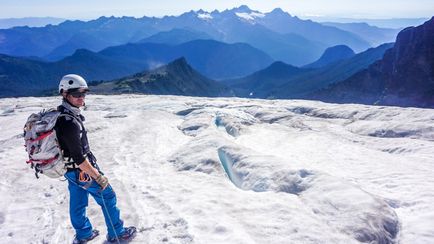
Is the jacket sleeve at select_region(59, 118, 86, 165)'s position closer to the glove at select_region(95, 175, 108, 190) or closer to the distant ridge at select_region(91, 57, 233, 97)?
the glove at select_region(95, 175, 108, 190)

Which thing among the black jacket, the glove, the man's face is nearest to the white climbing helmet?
the man's face

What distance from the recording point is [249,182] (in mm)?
11492

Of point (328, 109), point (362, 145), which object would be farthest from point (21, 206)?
point (328, 109)

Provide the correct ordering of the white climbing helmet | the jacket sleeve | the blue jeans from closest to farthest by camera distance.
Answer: the jacket sleeve
the white climbing helmet
the blue jeans

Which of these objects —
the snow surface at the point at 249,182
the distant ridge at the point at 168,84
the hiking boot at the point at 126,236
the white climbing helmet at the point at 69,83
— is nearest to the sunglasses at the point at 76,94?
the white climbing helmet at the point at 69,83

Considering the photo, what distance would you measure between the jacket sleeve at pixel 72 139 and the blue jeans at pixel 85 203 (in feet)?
2.13

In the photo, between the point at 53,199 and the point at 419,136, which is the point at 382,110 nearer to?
the point at 419,136

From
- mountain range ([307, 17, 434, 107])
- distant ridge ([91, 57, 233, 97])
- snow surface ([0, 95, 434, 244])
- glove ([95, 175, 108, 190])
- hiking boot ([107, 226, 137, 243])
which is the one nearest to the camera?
glove ([95, 175, 108, 190])

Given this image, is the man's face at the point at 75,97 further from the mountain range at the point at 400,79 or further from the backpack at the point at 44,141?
the mountain range at the point at 400,79

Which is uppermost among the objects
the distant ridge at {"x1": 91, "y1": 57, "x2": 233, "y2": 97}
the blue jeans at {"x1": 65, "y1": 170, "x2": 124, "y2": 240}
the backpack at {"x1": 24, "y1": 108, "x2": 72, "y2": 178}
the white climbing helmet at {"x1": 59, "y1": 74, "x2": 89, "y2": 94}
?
the white climbing helmet at {"x1": 59, "y1": 74, "x2": 89, "y2": 94}

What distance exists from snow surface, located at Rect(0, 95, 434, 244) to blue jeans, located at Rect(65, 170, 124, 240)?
0.66 m

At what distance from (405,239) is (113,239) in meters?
6.71

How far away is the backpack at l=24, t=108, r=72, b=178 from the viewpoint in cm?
662

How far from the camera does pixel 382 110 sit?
870 inches
